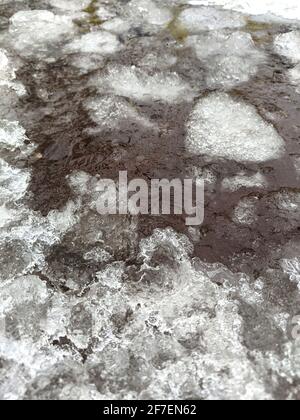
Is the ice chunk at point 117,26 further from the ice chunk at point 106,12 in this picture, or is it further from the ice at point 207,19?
the ice at point 207,19

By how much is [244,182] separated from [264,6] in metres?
2.44

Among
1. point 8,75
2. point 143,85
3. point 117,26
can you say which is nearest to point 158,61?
point 143,85

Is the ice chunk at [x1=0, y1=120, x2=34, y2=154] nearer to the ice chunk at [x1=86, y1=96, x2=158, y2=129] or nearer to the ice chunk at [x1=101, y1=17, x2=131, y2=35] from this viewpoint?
the ice chunk at [x1=86, y1=96, x2=158, y2=129]

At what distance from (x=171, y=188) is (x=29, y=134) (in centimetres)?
103

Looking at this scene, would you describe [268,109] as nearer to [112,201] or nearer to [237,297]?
[112,201]

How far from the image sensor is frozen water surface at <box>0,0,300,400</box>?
70.7 inches

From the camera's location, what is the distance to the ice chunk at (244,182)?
2469 millimetres

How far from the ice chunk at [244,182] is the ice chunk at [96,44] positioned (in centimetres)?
173

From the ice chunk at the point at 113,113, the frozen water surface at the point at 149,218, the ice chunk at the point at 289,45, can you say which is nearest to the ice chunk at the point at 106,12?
the frozen water surface at the point at 149,218

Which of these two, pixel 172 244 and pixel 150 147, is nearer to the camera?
pixel 172 244

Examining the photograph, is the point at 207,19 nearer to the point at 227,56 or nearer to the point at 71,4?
the point at 227,56

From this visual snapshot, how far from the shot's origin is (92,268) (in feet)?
6.95

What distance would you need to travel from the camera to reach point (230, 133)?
2.80 meters
